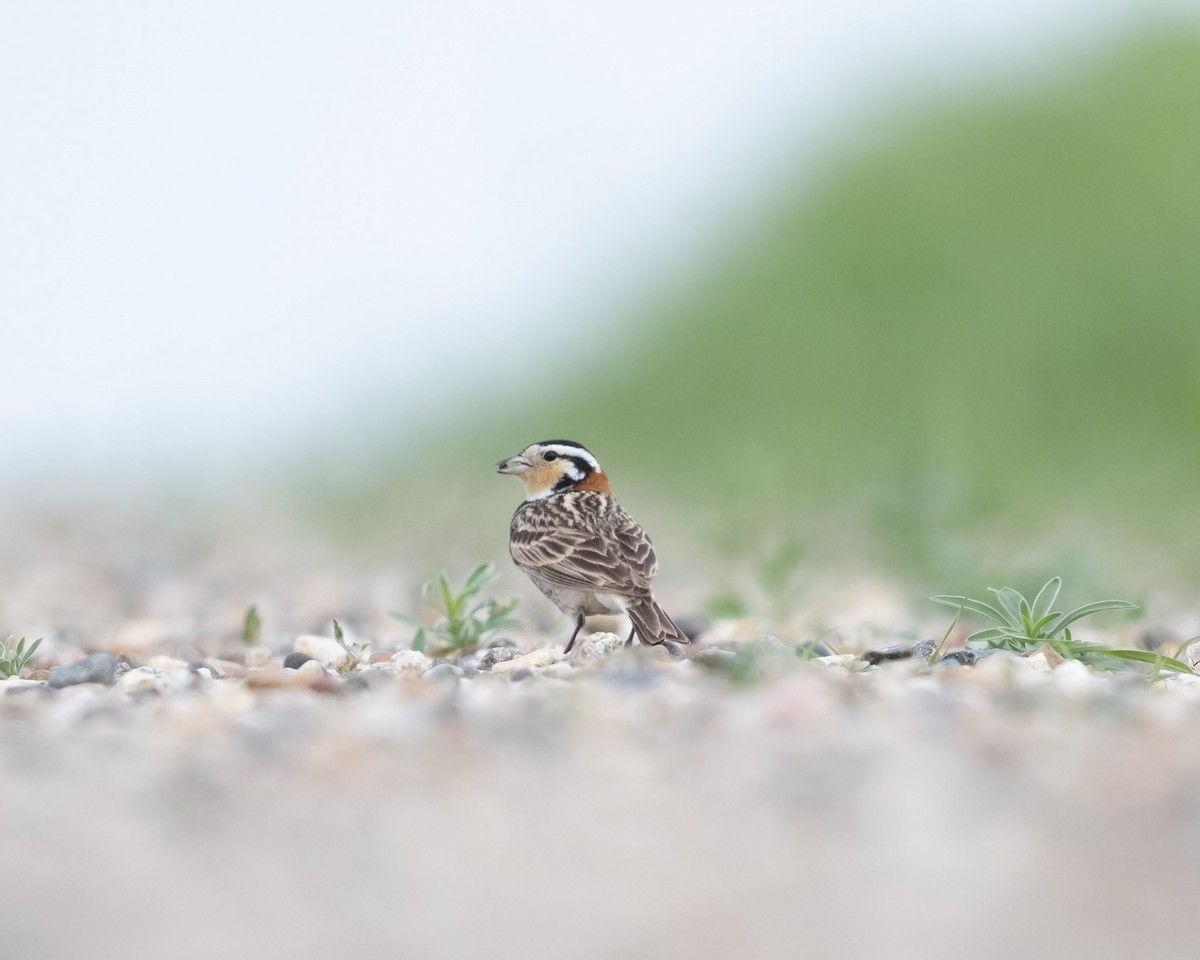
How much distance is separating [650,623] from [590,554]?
1.46ft

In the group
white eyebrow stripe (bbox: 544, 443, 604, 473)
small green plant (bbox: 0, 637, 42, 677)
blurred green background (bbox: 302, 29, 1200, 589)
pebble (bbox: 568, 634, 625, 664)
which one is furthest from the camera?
blurred green background (bbox: 302, 29, 1200, 589)

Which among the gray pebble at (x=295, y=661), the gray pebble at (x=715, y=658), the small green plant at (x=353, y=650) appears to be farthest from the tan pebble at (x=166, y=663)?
the gray pebble at (x=715, y=658)

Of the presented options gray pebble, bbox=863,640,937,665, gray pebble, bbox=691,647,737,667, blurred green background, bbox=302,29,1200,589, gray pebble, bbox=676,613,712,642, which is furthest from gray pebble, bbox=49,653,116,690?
blurred green background, bbox=302,29,1200,589

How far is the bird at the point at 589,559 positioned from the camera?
687 centimetres

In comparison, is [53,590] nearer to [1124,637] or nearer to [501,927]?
[1124,637]

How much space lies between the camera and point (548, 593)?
730 cm

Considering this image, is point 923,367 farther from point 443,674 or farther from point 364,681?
point 364,681

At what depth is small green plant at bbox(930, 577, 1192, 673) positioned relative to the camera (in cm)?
571

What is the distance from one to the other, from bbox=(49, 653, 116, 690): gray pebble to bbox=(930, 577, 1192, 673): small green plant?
8.82 ft

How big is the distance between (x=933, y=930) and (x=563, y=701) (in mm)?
1805

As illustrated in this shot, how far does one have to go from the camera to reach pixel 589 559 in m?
7.01

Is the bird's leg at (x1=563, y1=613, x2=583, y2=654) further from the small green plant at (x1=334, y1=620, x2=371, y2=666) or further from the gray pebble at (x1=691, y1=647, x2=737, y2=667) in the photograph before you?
the gray pebble at (x1=691, y1=647, x2=737, y2=667)

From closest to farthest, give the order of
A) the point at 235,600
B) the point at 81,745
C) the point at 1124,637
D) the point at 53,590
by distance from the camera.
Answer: the point at 81,745 < the point at 1124,637 < the point at 235,600 < the point at 53,590

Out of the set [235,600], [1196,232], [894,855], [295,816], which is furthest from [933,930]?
[1196,232]
